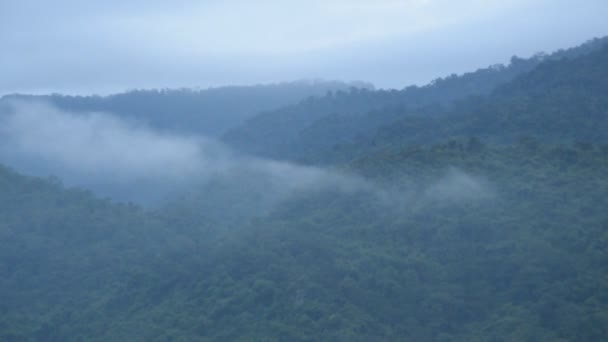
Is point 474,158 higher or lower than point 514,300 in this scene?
higher

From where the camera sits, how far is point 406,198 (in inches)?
1097

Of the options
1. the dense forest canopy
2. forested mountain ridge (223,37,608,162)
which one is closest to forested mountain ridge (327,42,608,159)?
the dense forest canopy

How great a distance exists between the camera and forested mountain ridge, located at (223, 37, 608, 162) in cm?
4716

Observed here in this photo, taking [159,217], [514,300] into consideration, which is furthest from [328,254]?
[159,217]

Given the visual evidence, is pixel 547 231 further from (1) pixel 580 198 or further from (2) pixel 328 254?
(2) pixel 328 254

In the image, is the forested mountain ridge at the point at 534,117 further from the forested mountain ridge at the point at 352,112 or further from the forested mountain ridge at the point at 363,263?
the forested mountain ridge at the point at 363,263

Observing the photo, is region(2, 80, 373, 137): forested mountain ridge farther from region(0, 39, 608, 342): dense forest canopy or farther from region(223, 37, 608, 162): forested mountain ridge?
Result: region(0, 39, 608, 342): dense forest canopy

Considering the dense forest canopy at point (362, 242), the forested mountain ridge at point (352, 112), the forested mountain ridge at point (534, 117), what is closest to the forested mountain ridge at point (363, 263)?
the dense forest canopy at point (362, 242)

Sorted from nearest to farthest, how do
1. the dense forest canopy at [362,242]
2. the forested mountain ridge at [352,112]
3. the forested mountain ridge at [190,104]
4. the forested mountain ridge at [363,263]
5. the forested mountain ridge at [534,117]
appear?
the forested mountain ridge at [363,263]
the dense forest canopy at [362,242]
the forested mountain ridge at [534,117]
the forested mountain ridge at [352,112]
the forested mountain ridge at [190,104]

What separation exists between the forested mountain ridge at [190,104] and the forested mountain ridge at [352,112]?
656 cm

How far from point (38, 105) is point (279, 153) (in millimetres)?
21177

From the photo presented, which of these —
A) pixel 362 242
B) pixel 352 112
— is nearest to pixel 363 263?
pixel 362 242

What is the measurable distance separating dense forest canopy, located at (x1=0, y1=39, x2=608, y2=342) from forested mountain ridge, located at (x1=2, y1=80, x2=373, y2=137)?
18.1m

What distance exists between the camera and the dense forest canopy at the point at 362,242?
2119 cm
